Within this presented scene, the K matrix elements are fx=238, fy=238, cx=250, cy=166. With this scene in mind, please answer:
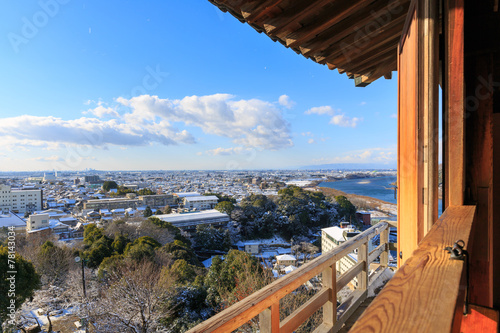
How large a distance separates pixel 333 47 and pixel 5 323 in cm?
875

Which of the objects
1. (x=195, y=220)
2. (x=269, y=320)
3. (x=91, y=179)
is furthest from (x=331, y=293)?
(x=91, y=179)

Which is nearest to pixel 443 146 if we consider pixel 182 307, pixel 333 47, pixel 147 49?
pixel 333 47

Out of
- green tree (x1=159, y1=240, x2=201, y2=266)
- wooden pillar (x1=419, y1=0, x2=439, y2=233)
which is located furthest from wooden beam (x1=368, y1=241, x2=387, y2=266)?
green tree (x1=159, y1=240, x2=201, y2=266)

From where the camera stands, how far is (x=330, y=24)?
1.33m

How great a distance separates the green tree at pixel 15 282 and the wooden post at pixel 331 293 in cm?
798

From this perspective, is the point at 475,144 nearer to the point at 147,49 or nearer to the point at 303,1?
the point at 303,1

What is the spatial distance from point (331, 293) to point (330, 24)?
1.57 meters

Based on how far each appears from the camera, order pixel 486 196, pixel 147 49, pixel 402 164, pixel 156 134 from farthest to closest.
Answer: pixel 156 134 → pixel 147 49 → pixel 402 164 → pixel 486 196

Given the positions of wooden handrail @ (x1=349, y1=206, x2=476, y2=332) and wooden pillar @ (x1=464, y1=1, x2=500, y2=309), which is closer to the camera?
wooden handrail @ (x1=349, y1=206, x2=476, y2=332)

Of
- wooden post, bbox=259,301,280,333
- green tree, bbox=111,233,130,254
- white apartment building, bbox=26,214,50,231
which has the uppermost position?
wooden post, bbox=259,301,280,333

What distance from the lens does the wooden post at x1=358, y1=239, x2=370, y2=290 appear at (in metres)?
2.01

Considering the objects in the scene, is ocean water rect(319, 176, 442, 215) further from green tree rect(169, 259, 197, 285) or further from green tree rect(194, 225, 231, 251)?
green tree rect(169, 259, 197, 285)

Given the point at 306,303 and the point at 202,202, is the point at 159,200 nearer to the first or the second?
the point at 202,202

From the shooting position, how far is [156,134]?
2203 centimetres
